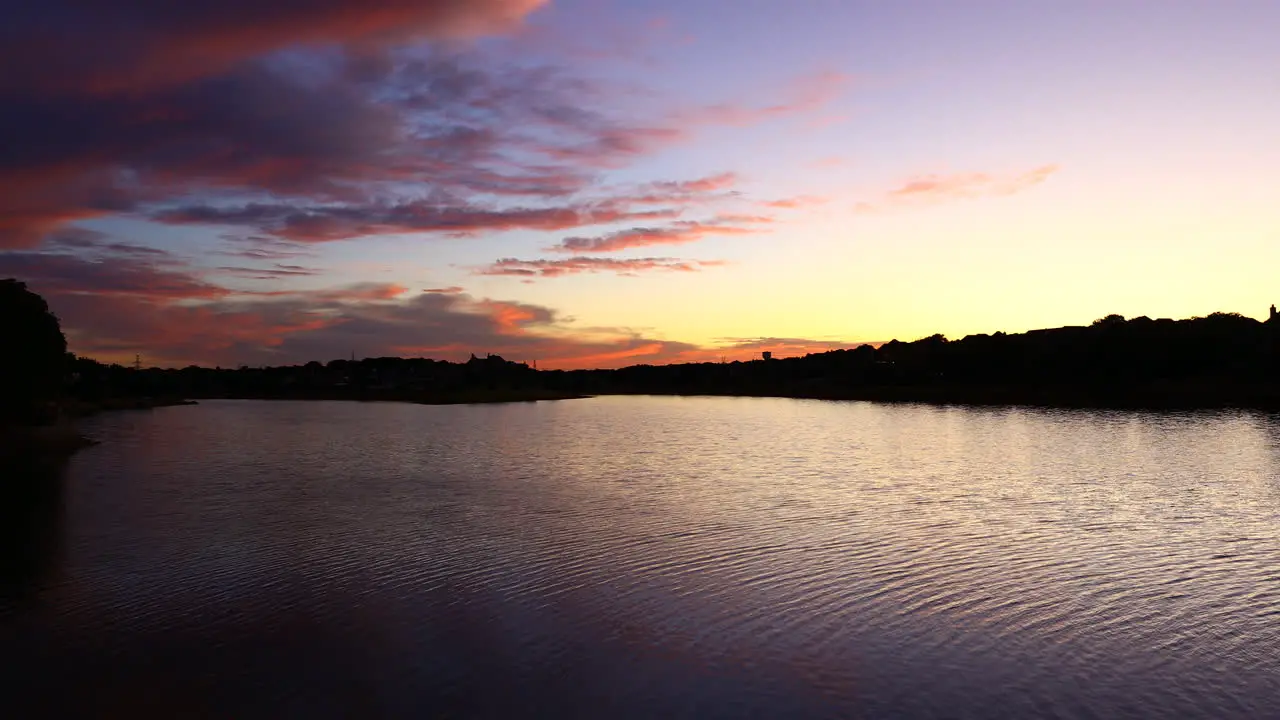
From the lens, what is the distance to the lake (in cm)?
1472

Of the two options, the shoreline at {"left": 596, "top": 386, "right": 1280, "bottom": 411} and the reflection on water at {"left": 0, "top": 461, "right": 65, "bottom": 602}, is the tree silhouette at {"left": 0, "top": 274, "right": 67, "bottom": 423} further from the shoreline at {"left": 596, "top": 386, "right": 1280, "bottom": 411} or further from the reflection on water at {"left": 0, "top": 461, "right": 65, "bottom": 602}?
the shoreline at {"left": 596, "top": 386, "right": 1280, "bottom": 411}

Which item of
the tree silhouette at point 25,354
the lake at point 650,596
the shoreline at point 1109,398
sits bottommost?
the lake at point 650,596

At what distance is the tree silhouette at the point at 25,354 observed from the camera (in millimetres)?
64938

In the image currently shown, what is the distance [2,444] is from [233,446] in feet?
58.0

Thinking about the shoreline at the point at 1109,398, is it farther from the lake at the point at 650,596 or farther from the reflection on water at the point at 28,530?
the reflection on water at the point at 28,530

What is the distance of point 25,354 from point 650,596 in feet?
223

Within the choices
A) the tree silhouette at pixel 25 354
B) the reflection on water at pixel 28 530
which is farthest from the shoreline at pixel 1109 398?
the tree silhouette at pixel 25 354

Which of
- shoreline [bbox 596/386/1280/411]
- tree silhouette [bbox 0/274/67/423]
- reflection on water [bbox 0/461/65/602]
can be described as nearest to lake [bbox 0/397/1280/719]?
reflection on water [bbox 0/461/65/602]

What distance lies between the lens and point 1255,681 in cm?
1473

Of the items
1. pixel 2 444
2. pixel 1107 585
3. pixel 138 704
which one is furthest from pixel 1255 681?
pixel 2 444

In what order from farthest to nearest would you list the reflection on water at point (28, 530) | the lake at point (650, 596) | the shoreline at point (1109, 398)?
the shoreline at point (1109, 398), the reflection on water at point (28, 530), the lake at point (650, 596)

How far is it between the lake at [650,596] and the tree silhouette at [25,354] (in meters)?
26.5

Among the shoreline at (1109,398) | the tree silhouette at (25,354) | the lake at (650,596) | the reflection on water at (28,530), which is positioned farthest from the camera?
the shoreline at (1109,398)

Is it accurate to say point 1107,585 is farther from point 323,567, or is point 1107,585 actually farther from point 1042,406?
point 1042,406
